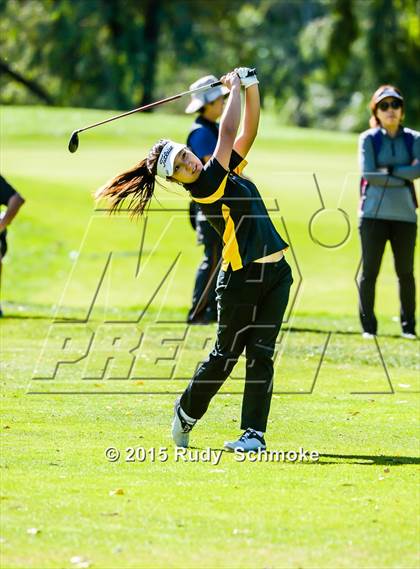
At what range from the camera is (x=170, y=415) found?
7.88 m

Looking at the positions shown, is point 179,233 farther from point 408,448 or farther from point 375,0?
point 375,0

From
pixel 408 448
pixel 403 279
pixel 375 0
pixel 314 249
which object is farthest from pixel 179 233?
pixel 375 0

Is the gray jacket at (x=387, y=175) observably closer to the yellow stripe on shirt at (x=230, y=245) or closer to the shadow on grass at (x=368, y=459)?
the yellow stripe on shirt at (x=230, y=245)

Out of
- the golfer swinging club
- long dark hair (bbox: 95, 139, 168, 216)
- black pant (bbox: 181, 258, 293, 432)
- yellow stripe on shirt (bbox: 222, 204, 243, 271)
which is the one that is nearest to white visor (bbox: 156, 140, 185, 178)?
the golfer swinging club

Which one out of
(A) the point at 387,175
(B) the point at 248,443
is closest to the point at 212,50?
(A) the point at 387,175

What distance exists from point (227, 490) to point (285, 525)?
0.63 meters

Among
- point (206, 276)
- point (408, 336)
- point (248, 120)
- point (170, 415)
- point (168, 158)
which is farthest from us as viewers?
point (206, 276)

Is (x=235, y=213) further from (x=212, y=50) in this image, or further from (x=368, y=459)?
(x=212, y=50)

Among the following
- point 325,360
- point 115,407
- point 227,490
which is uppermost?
point 227,490

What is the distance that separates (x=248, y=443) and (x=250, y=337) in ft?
1.92

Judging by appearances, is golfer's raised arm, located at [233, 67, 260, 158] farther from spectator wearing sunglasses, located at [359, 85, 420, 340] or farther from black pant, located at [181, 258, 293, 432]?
spectator wearing sunglasses, located at [359, 85, 420, 340]

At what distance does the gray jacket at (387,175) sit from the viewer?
36.9ft

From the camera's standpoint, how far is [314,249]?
1705 cm

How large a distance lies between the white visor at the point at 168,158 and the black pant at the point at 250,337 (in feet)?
2.31
